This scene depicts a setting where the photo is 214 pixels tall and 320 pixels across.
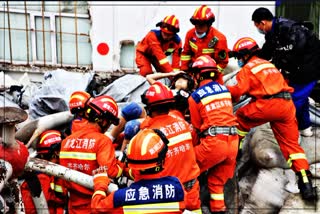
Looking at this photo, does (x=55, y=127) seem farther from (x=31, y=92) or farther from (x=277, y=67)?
(x=277, y=67)

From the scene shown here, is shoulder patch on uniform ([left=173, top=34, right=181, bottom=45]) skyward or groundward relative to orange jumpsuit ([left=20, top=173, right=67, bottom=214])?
skyward

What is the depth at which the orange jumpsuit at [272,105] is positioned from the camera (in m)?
4.83

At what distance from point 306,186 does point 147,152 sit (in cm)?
233

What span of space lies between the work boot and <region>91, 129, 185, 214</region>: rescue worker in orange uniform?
201cm

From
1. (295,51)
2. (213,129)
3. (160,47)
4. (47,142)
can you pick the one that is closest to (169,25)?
(160,47)

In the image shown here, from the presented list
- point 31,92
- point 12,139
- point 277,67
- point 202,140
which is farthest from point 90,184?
point 31,92

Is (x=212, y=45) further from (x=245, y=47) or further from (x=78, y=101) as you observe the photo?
(x=78, y=101)

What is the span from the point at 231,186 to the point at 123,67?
3.42 m

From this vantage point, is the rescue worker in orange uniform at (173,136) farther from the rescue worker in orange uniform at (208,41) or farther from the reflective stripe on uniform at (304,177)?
the rescue worker in orange uniform at (208,41)

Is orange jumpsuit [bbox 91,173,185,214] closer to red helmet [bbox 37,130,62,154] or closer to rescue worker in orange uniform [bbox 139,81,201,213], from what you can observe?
rescue worker in orange uniform [bbox 139,81,201,213]

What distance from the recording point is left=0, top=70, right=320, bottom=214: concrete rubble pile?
16.3 feet

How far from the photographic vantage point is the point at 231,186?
17.1 feet

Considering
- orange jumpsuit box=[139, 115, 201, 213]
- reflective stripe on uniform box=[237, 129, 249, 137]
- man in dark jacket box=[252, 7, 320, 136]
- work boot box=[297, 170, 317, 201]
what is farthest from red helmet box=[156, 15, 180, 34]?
work boot box=[297, 170, 317, 201]

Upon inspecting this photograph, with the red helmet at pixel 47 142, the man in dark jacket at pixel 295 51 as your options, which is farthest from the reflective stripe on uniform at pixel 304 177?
the red helmet at pixel 47 142
